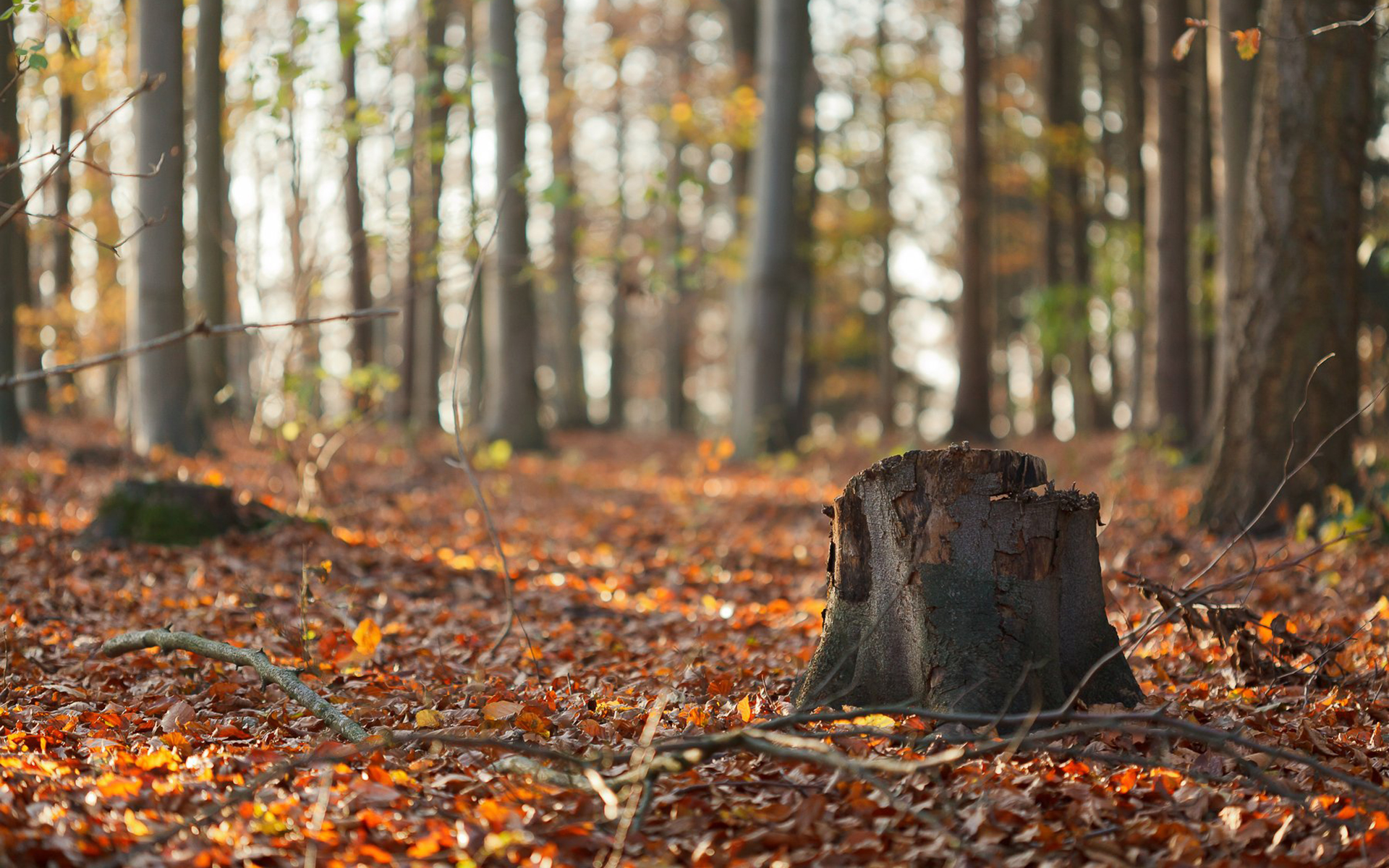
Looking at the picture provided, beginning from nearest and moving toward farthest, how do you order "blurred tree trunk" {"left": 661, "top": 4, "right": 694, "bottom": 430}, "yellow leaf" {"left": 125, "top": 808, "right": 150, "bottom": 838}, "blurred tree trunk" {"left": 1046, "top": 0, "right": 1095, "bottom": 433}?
1. "yellow leaf" {"left": 125, "top": 808, "right": 150, "bottom": 838}
2. "blurred tree trunk" {"left": 1046, "top": 0, "right": 1095, "bottom": 433}
3. "blurred tree trunk" {"left": 661, "top": 4, "right": 694, "bottom": 430}

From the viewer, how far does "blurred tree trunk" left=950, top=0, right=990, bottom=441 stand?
14.3m

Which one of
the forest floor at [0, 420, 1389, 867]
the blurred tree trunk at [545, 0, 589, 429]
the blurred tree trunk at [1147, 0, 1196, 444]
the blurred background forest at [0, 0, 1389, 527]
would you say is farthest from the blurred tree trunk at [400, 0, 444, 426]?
the blurred tree trunk at [1147, 0, 1196, 444]

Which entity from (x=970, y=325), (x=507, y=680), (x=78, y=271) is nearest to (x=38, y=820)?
(x=507, y=680)

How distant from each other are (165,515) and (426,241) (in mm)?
4812

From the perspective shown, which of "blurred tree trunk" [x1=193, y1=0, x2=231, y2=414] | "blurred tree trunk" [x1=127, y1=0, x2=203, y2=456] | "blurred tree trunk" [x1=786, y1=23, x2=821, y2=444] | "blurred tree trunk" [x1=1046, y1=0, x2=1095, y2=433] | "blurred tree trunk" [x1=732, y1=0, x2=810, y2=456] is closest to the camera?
"blurred tree trunk" [x1=127, y1=0, x2=203, y2=456]

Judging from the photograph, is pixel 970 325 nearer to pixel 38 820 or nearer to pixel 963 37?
pixel 963 37

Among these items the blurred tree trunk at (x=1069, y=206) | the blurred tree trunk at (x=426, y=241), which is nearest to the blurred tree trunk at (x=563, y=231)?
the blurred tree trunk at (x=426, y=241)

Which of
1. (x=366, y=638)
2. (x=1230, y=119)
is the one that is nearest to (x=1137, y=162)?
(x=1230, y=119)

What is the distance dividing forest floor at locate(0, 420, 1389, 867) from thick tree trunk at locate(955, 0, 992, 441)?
620cm

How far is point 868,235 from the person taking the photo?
19406 mm

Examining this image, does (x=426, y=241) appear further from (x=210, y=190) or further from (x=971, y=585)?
(x=971, y=585)

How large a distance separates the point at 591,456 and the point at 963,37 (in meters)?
7.86

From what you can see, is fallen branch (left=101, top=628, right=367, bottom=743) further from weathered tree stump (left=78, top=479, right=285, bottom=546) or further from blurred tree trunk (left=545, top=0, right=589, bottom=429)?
blurred tree trunk (left=545, top=0, right=589, bottom=429)

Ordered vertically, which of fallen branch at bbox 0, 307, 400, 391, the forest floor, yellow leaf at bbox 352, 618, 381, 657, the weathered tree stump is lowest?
the forest floor
